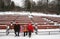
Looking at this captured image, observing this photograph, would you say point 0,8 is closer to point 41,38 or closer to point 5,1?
point 5,1

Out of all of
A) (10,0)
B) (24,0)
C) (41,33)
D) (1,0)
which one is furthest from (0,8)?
(41,33)

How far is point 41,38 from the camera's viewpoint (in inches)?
578

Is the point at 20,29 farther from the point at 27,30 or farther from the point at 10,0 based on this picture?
the point at 10,0

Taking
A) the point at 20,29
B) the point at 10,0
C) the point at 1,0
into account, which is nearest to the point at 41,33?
the point at 20,29

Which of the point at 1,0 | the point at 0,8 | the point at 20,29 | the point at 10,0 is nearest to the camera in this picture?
the point at 20,29

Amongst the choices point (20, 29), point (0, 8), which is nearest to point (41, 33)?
point (20, 29)

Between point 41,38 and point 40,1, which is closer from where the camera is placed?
point 41,38

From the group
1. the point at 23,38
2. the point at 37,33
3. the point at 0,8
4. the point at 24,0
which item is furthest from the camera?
the point at 24,0

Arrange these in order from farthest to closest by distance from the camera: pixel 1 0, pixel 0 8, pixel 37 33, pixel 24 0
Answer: pixel 24 0
pixel 1 0
pixel 0 8
pixel 37 33

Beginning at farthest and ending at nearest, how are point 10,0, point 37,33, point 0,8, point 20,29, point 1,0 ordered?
point 10,0 → point 1,0 → point 0,8 → point 37,33 → point 20,29

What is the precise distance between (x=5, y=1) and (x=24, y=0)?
50.1 feet

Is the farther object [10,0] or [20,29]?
[10,0]

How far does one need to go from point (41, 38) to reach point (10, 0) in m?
64.5

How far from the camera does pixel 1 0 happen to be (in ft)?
231
